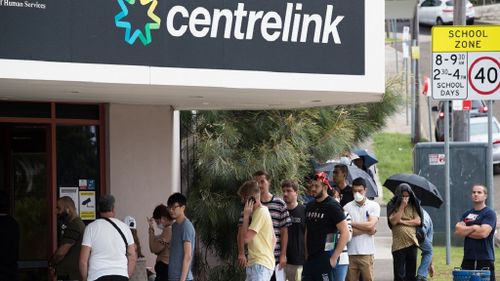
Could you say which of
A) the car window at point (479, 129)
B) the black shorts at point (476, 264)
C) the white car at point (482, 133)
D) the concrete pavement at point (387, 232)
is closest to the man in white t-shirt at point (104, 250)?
the black shorts at point (476, 264)

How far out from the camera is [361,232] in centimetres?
1458

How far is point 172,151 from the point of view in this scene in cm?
1598

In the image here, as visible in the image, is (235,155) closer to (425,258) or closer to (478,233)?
(425,258)

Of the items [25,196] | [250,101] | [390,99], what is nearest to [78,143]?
[25,196]

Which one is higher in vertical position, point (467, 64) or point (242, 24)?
point (242, 24)

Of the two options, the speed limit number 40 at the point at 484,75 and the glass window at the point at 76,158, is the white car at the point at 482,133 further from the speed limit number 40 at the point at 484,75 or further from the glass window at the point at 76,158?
the glass window at the point at 76,158

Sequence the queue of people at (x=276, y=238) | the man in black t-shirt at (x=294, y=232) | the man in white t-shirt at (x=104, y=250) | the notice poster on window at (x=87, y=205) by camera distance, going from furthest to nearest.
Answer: the notice poster on window at (x=87, y=205)
the man in black t-shirt at (x=294, y=232)
the queue of people at (x=276, y=238)
the man in white t-shirt at (x=104, y=250)

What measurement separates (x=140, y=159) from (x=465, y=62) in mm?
4713

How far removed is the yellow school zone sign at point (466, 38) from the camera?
15.6 metres

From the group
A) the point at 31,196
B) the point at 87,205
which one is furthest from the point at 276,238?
the point at 31,196

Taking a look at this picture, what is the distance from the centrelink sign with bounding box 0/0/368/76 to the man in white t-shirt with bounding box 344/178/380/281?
1.80 meters

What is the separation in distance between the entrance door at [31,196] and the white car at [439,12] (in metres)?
39.7

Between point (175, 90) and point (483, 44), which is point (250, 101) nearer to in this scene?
point (175, 90)

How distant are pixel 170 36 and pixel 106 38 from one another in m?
0.77
